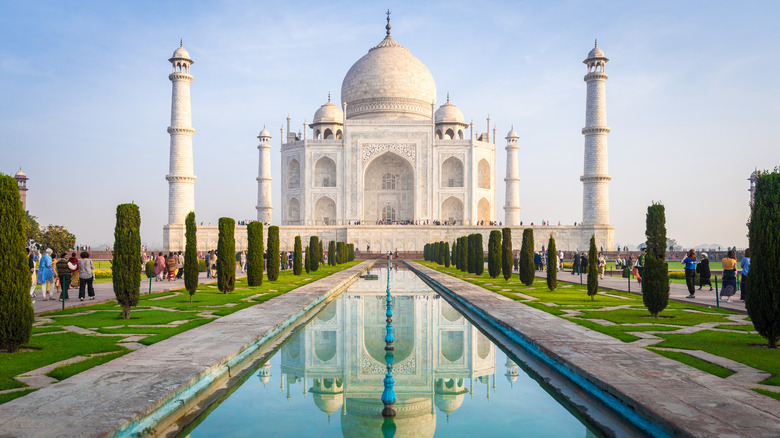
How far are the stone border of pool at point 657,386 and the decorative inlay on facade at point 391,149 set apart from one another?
92.8 feet

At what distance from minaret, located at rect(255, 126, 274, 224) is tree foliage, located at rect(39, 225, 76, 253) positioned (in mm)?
12206

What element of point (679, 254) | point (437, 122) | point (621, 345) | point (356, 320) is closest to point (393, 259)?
point (437, 122)

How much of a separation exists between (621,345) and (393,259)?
77.2 feet

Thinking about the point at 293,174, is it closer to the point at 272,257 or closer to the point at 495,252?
the point at 272,257

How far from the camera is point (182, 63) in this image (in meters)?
28.4

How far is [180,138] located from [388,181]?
12.8 metres

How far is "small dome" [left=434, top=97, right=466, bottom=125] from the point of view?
37.6m

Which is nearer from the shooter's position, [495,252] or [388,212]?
[495,252]

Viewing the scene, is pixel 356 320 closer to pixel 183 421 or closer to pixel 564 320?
pixel 564 320

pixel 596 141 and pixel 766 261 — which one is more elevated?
pixel 596 141

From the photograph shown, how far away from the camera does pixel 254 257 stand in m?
12.1

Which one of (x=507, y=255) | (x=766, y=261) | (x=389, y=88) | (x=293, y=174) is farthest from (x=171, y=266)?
(x=389, y=88)

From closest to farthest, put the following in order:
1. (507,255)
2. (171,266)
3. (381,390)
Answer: (381,390) → (507,255) → (171,266)

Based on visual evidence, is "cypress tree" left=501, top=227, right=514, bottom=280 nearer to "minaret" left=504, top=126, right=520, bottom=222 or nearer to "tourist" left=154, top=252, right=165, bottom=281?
"tourist" left=154, top=252, right=165, bottom=281
